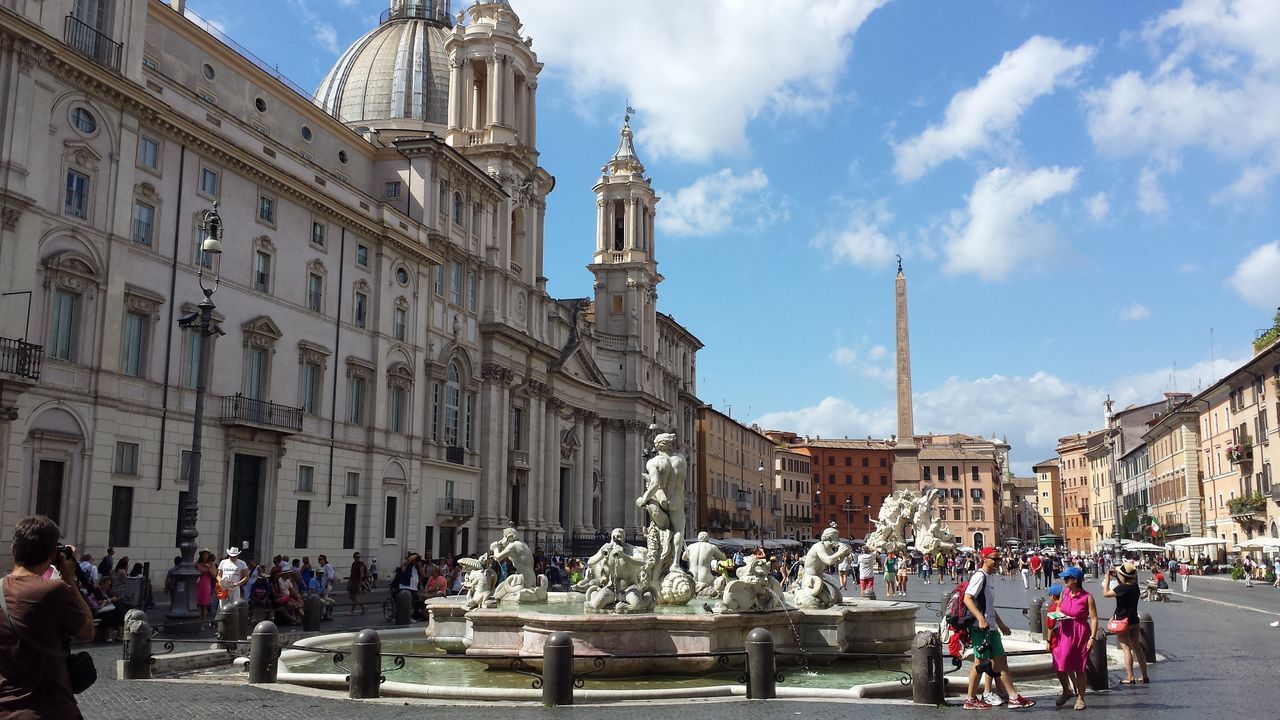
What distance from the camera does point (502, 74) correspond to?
1836 inches

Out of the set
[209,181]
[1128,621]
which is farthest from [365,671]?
[209,181]

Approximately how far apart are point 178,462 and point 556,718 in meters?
19.8

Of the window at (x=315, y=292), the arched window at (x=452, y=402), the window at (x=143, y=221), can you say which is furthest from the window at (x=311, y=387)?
the arched window at (x=452, y=402)

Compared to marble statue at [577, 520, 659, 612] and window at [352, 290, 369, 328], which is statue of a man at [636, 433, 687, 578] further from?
window at [352, 290, 369, 328]

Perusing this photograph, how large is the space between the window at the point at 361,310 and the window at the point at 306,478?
5268 millimetres

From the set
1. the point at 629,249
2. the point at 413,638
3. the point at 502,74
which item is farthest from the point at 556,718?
the point at 629,249

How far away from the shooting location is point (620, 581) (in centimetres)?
1249

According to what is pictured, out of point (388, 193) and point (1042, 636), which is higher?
point (388, 193)

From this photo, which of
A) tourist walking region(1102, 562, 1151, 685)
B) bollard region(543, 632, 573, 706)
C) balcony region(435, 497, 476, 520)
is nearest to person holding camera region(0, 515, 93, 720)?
bollard region(543, 632, 573, 706)

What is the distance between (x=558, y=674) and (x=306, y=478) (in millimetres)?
23400

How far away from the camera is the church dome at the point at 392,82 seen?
164 ft

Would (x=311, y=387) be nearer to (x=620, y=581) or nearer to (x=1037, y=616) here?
(x=620, y=581)

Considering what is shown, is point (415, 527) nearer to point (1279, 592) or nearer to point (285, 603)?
point (285, 603)

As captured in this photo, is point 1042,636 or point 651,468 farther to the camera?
point 1042,636
